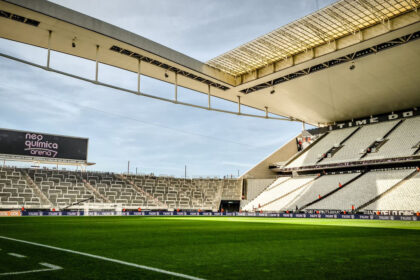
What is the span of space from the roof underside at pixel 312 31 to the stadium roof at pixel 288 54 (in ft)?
0.22

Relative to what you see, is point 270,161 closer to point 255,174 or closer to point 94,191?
point 255,174

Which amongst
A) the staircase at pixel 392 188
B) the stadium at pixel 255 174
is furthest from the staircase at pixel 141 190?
the staircase at pixel 392 188

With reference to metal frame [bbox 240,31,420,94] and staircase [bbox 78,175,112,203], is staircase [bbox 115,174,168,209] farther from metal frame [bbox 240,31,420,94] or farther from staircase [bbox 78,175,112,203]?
metal frame [bbox 240,31,420,94]

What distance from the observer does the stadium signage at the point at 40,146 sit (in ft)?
127

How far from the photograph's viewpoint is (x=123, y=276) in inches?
146

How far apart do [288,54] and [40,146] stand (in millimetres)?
30238

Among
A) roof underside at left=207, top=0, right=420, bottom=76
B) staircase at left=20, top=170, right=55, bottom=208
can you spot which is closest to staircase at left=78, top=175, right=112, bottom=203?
staircase at left=20, top=170, right=55, bottom=208

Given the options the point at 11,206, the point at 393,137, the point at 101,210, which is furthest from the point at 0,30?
the point at 393,137

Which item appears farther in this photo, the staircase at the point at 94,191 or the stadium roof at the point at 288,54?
the staircase at the point at 94,191

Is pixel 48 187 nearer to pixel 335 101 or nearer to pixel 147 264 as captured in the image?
pixel 335 101

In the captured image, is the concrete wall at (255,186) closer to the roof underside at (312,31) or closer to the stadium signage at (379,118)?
the stadium signage at (379,118)

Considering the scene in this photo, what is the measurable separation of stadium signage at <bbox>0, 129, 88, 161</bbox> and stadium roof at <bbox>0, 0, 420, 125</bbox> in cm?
1866

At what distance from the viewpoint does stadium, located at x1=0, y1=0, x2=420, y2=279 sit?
5.12 m

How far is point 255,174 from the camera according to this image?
51.2m
